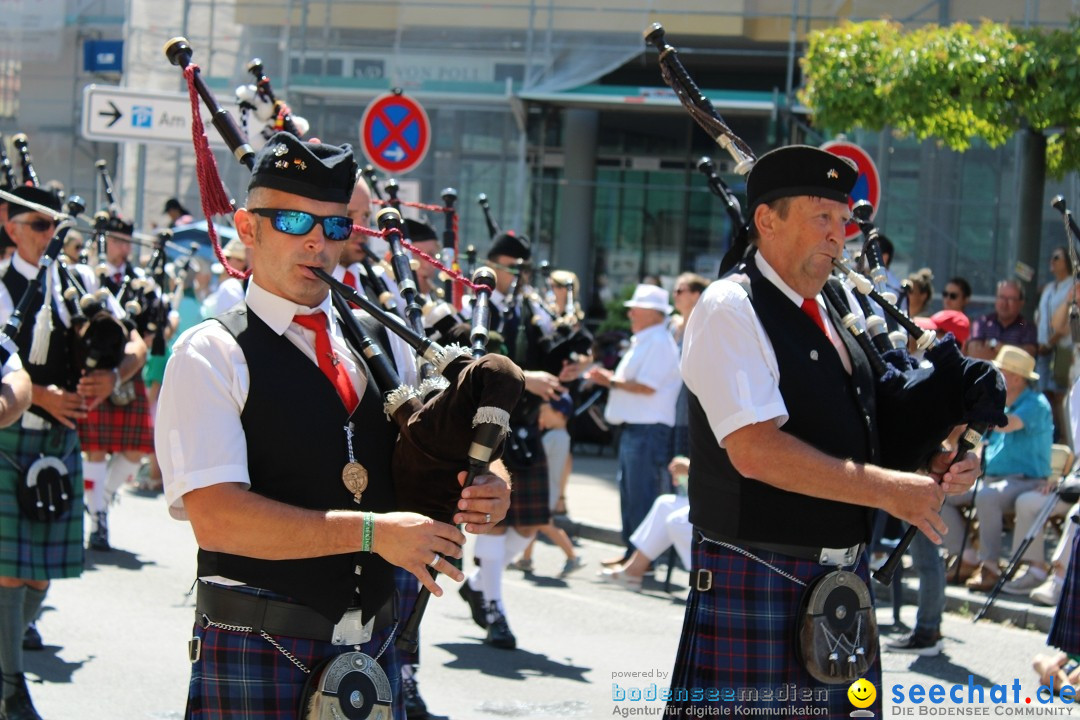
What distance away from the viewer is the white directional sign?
10.5 meters

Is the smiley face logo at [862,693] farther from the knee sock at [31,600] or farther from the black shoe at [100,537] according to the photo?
the black shoe at [100,537]

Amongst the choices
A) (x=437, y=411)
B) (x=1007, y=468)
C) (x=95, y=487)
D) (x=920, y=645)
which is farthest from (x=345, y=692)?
(x=1007, y=468)

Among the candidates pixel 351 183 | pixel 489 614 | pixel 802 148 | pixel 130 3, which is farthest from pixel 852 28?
pixel 130 3

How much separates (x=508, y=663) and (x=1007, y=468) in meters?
3.44

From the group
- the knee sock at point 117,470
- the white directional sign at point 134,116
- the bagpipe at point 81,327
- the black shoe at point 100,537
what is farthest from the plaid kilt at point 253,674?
the white directional sign at point 134,116

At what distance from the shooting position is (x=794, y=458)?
10.1 feet

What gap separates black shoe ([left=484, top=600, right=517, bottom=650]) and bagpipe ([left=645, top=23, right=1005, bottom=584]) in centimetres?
315

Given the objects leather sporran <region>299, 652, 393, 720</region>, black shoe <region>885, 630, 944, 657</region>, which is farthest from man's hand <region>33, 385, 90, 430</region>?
black shoe <region>885, 630, 944, 657</region>

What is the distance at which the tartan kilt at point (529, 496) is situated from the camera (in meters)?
6.89

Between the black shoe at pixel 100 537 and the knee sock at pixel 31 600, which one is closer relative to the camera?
the knee sock at pixel 31 600

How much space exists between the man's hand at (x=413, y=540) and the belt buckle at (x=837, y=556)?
1.13 m

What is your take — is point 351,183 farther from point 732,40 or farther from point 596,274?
point 596,274

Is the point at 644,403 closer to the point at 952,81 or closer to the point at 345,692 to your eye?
the point at 952,81

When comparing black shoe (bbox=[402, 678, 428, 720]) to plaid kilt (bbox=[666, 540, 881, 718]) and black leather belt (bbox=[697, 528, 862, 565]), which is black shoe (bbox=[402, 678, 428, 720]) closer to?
plaid kilt (bbox=[666, 540, 881, 718])
